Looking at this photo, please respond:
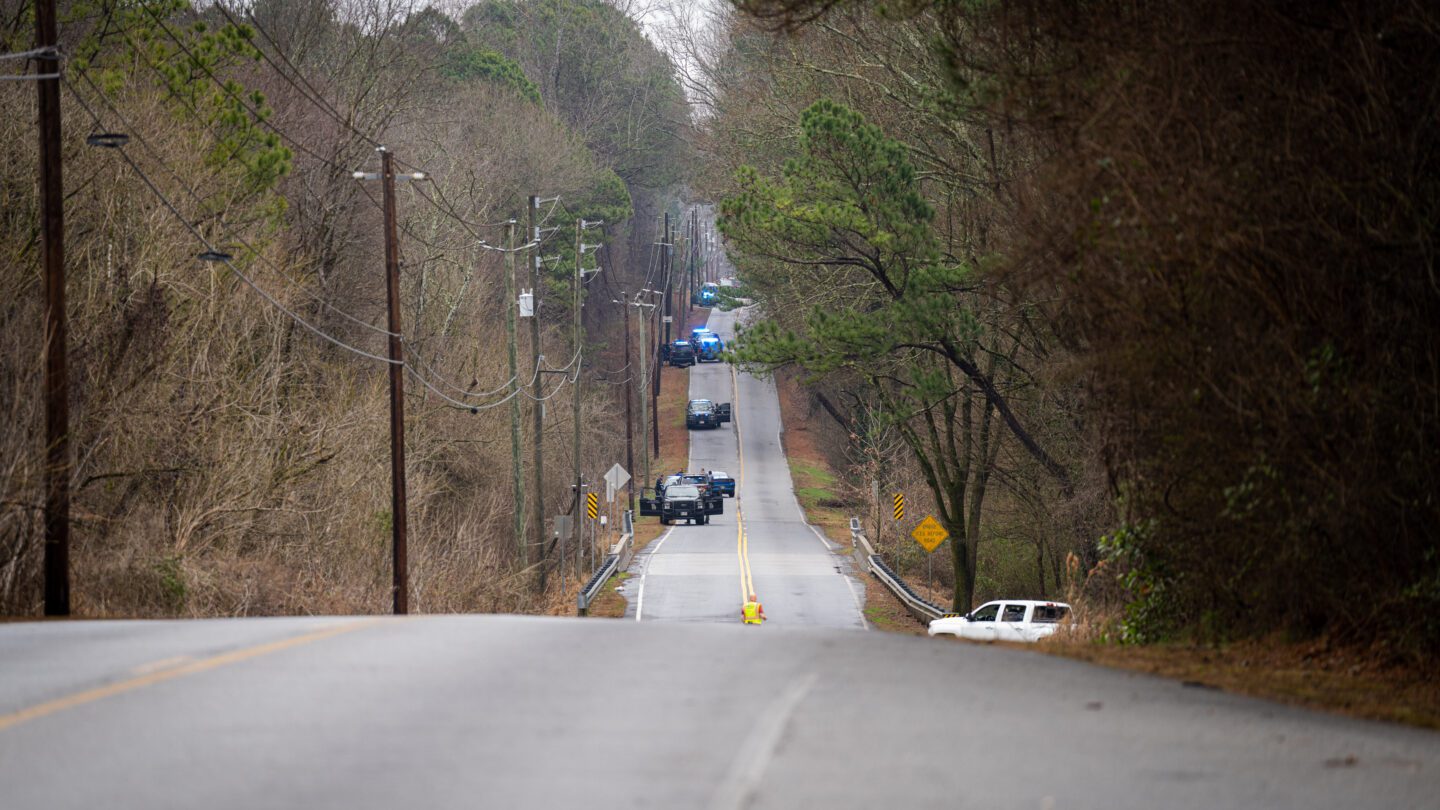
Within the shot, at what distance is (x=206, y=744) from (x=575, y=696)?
2336 millimetres

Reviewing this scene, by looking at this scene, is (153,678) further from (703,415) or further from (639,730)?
(703,415)

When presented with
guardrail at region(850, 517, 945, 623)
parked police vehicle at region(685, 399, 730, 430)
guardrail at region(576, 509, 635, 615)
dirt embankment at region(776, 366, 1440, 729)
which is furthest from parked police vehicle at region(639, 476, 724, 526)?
dirt embankment at region(776, 366, 1440, 729)

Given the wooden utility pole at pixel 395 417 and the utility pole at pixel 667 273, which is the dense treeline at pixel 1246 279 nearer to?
the wooden utility pole at pixel 395 417

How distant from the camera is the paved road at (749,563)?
129 ft

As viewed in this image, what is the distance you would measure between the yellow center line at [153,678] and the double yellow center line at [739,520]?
95.3 feet

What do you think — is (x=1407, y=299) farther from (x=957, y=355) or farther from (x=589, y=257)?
(x=589, y=257)

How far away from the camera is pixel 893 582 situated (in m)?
42.2

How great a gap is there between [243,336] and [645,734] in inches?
975

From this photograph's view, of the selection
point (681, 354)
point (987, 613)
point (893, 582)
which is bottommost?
point (893, 582)

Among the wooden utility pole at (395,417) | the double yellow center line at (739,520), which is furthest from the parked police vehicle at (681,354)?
the wooden utility pole at (395,417)

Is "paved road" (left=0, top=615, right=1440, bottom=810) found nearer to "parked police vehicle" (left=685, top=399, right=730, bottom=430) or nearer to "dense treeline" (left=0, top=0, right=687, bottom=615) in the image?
"dense treeline" (left=0, top=0, right=687, bottom=615)

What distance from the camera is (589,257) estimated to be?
3238 inches

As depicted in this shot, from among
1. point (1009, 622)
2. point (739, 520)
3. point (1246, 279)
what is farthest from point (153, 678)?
point (739, 520)

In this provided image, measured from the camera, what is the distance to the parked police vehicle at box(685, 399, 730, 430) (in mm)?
94625
